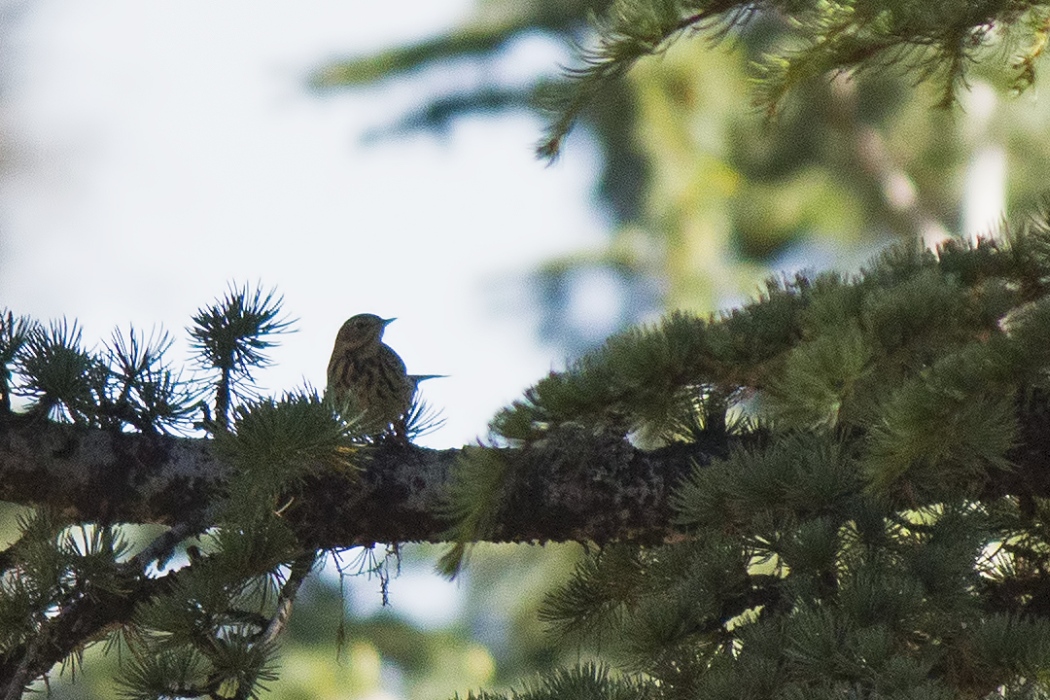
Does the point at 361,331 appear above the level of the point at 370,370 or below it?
above

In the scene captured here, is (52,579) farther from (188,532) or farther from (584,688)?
(584,688)

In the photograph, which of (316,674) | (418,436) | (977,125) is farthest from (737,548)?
(977,125)

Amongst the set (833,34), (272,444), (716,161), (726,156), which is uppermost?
(726,156)

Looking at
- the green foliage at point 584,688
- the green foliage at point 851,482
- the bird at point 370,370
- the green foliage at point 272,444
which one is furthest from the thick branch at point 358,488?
the bird at point 370,370

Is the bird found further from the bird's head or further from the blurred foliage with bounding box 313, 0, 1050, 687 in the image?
the blurred foliage with bounding box 313, 0, 1050, 687

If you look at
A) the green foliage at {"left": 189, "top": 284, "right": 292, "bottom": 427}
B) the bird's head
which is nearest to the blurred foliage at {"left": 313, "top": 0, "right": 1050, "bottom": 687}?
the bird's head

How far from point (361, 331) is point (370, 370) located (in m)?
0.43

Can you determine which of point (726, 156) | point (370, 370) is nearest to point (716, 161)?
point (726, 156)

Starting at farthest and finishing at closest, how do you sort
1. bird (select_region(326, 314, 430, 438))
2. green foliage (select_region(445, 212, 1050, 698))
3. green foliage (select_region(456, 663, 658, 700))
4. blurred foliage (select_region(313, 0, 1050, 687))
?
blurred foliage (select_region(313, 0, 1050, 687)), bird (select_region(326, 314, 430, 438)), green foliage (select_region(456, 663, 658, 700)), green foliage (select_region(445, 212, 1050, 698))

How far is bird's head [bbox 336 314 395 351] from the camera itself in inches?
170

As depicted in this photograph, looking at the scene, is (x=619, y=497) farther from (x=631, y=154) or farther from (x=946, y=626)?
(x=631, y=154)

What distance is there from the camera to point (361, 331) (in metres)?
4.39

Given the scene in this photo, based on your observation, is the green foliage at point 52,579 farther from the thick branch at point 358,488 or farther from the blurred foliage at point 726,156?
the blurred foliage at point 726,156

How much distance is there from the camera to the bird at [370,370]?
145 inches
